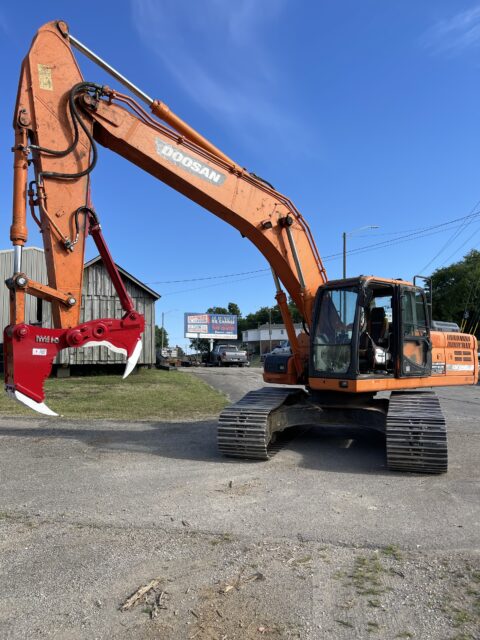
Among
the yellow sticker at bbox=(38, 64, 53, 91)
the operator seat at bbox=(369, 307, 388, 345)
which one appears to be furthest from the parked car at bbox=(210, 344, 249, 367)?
the yellow sticker at bbox=(38, 64, 53, 91)

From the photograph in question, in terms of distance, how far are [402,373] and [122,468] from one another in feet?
14.1

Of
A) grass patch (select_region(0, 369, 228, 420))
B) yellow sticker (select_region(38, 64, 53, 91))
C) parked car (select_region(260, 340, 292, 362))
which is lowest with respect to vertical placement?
grass patch (select_region(0, 369, 228, 420))

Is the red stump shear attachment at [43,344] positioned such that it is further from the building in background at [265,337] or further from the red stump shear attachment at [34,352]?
the building in background at [265,337]

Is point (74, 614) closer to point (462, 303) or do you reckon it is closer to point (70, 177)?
point (70, 177)

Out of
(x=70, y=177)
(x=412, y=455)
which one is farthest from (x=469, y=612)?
(x=70, y=177)

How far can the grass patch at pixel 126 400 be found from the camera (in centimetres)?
1220

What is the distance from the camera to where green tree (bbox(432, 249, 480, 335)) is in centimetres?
4359

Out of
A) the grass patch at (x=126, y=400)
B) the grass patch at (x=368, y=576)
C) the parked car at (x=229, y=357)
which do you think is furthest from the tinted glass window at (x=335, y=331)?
the parked car at (x=229, y=357)

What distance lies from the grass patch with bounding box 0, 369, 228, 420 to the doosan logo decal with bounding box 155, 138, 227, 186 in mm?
6049

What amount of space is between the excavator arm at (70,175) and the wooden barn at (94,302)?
→ 1572 cm

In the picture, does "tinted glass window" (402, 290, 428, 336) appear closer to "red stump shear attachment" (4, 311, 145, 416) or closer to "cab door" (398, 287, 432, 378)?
"cab door" (398, 287, 432, 378)

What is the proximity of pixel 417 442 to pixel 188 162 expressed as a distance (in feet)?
16.9

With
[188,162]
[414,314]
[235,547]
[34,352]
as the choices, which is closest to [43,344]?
[34,352]

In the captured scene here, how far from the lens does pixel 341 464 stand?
727cm
